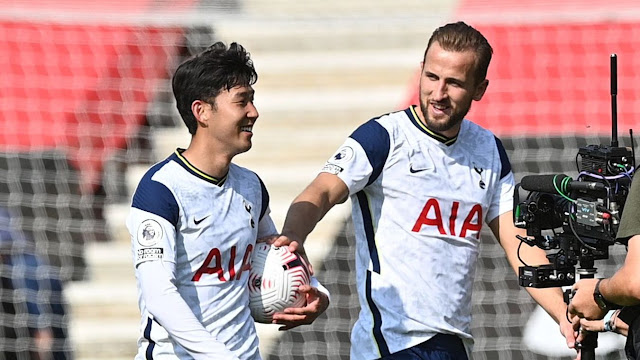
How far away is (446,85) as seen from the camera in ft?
14.0

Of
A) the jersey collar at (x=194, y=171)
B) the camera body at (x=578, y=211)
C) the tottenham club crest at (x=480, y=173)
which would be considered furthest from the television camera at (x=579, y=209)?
the jersey collar at (x=194, y=171)

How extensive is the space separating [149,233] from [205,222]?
246 mm

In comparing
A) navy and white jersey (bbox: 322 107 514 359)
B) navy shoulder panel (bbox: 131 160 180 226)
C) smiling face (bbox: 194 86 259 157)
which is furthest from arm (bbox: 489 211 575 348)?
navy shoulder panel (bbox: 131 160 180 226)

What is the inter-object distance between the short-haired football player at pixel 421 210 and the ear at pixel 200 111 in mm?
523

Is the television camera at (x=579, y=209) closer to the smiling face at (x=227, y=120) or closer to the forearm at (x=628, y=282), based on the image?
the forearm at (x=628, y=282)

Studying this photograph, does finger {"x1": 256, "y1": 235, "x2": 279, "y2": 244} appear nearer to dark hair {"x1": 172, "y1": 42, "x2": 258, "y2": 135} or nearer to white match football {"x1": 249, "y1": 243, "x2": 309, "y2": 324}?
white match football {"x1": 249, "y1": 243, "x2": 309, "y2": 324}

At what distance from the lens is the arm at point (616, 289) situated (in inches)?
134

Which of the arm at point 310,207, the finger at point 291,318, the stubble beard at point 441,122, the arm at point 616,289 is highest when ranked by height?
the stubble beard at point 441,122

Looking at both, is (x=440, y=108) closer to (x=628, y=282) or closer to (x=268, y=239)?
(x=268, y=239)

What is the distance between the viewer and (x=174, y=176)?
386 cm

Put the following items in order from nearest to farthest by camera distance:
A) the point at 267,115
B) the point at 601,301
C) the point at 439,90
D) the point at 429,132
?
the point at 601,301 < the point at 439,90 < the point at 429,132 < the point at 267,115

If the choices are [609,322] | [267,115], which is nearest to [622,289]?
[609,322]

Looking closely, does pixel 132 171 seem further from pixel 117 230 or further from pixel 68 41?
pixel 68 41

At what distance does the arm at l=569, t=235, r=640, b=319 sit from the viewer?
134 inches
